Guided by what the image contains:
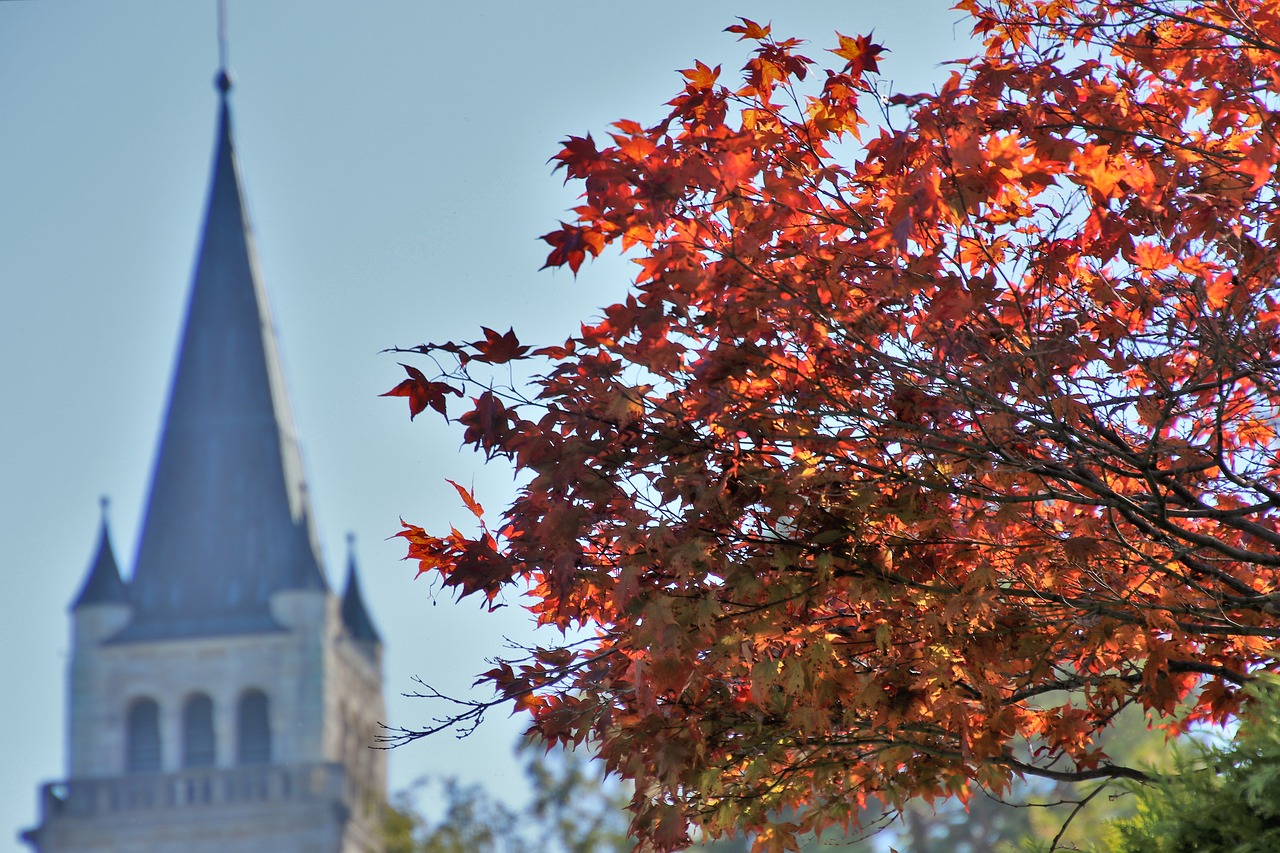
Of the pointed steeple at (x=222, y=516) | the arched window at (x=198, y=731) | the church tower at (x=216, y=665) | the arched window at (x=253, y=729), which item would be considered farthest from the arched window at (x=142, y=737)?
the arched window at (x=253, y=729)

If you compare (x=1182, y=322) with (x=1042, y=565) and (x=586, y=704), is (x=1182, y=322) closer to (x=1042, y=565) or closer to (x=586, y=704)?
(x=1042, y=565)

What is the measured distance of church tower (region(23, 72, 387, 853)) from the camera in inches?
2260

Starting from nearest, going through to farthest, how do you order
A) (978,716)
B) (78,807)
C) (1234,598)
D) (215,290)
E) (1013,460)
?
(1013,460)
(1234,598)
(978,716)
(78,807)
(215,290)

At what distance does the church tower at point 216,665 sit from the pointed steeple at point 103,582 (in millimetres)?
50

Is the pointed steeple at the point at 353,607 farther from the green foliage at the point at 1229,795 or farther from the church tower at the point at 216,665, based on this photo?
the green foliage at the point at 1229,795

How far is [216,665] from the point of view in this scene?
2343 inches

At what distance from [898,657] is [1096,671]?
3.39 feet

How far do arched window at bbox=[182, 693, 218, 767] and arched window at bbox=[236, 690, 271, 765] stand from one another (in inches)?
35.3

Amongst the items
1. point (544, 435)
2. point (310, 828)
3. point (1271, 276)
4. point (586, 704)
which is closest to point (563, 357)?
point (544, 435)

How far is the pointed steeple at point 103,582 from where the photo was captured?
2350 inches

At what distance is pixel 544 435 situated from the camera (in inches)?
226

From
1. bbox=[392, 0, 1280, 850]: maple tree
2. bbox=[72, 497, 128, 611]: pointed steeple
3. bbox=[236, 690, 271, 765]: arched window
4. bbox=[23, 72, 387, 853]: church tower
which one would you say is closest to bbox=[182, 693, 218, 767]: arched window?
bbox=[23, 72, 387, 853]: church tower

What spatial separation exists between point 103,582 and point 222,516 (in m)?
4.47

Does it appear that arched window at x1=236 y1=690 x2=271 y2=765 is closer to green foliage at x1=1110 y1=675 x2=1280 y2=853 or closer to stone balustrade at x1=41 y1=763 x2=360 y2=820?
stone balustrade at x1=41 y1=763 x2=360 y2=820
